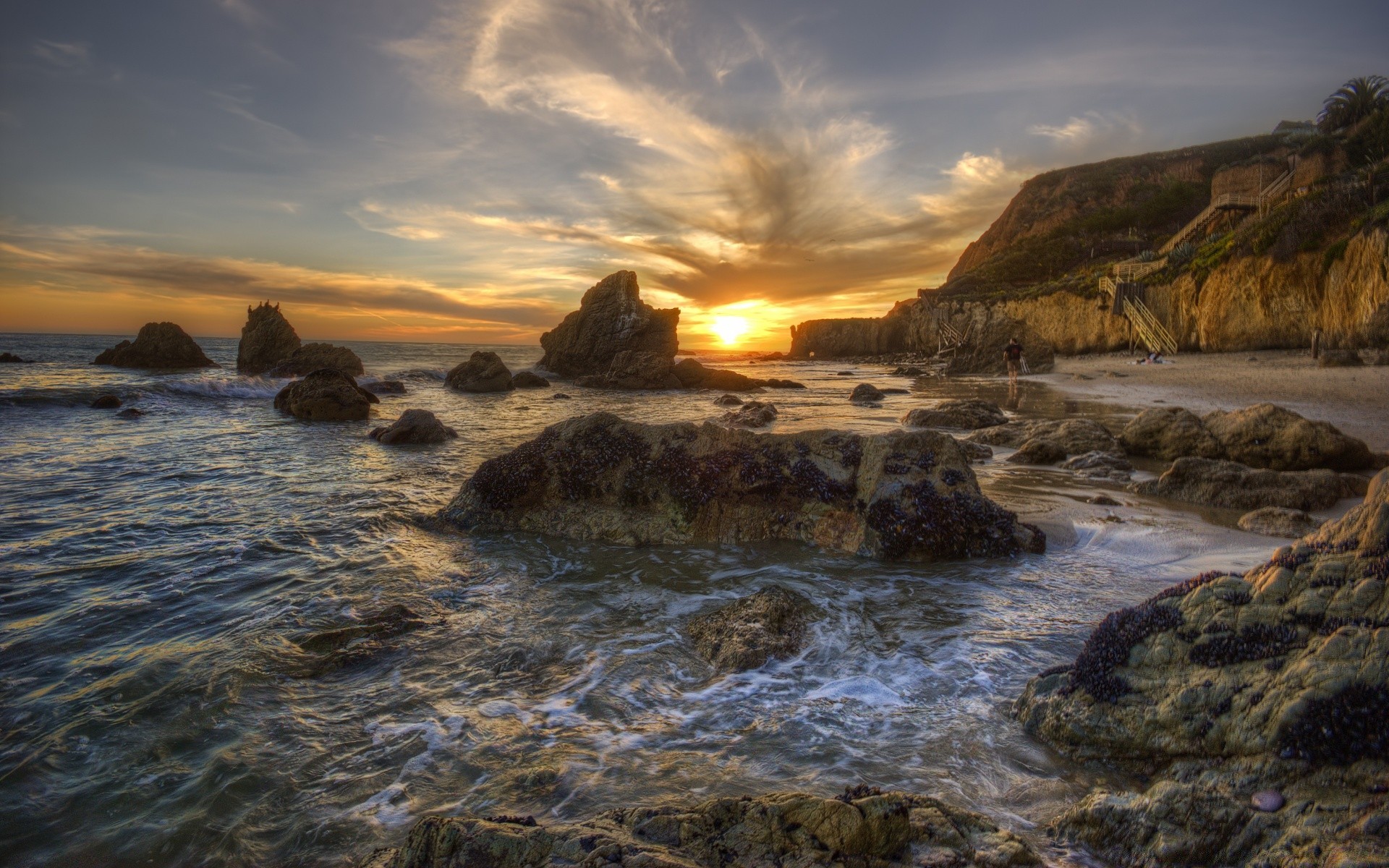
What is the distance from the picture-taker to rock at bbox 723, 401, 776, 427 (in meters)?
20.0

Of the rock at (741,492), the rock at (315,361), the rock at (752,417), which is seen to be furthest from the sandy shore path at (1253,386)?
the rock at (315,361)

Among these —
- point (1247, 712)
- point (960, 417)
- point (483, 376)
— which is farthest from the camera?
point (483, 376)

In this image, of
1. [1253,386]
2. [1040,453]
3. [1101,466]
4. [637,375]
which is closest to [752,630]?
[1101,466]

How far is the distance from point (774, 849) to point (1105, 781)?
2072mm

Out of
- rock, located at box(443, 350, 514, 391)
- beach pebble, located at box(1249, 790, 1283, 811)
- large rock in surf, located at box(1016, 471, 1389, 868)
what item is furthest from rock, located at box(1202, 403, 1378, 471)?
rock, located at box(443, 350, 514, 391)

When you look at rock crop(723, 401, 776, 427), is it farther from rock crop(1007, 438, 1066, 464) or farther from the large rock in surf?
the large rock in surf

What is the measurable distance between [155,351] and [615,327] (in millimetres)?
29012

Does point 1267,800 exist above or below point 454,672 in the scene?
above

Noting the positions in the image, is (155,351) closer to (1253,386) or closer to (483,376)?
(483,376)

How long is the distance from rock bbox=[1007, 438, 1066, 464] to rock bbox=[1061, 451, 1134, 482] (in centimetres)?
30

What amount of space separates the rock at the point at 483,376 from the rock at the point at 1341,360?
35.1 m

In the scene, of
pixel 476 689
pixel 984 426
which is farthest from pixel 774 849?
pixel 984 426

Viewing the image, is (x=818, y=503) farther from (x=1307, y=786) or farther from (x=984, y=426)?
(x=984, y=426)

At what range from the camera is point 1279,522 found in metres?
7.23
